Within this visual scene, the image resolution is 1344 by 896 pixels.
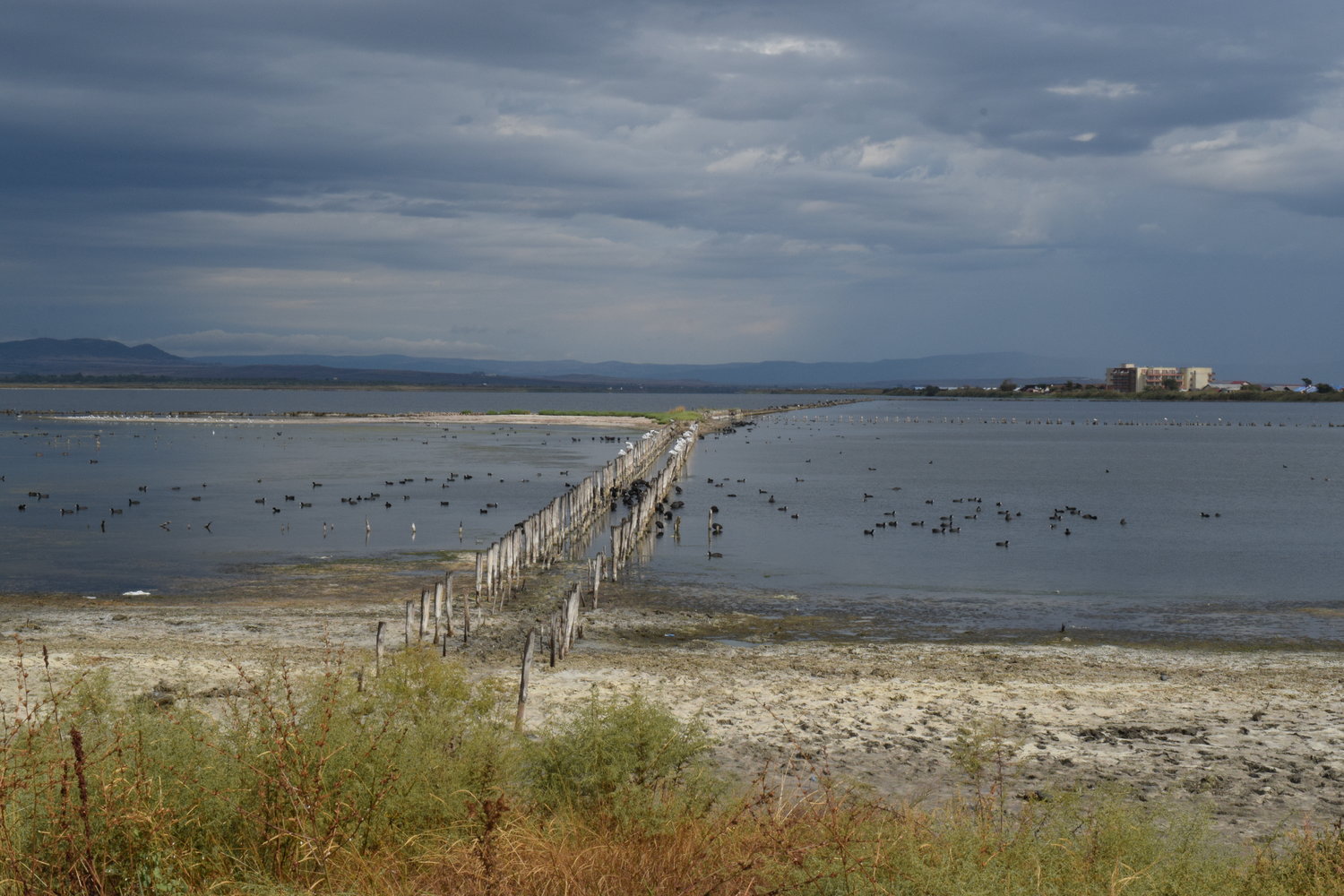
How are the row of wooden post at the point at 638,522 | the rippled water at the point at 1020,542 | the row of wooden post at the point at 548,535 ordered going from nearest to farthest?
1. the row of wooden post at the point at 548,535
2. the rippled water at the point at 1020,542
3. the row of wooden post at the point at 638,522

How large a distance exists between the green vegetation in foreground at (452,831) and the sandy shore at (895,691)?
266 cm

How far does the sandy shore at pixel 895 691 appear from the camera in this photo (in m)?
12.2

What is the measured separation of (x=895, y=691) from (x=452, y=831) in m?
10.0

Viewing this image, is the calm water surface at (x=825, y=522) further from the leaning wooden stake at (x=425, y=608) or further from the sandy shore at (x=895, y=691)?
the leaning wooden stake at (x=425, y=608)

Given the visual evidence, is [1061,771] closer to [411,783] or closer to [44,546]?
[411,783]

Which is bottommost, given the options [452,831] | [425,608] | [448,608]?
[448,608]

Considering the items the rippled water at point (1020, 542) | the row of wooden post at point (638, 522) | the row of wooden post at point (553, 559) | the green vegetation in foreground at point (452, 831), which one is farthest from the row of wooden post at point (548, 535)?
the green vegetation in foreground at point (452, 831)

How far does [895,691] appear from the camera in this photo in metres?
16.0

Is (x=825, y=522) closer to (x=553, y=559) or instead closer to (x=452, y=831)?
(x=553, y=559)

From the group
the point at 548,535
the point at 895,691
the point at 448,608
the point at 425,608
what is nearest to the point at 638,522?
the point at 548,535

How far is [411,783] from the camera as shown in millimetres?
7371

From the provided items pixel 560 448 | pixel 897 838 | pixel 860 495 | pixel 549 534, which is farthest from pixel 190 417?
pixel 897 838

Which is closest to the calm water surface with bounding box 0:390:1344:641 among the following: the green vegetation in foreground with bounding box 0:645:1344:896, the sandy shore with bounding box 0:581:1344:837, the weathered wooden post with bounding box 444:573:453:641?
the sandy shore with bounding box 0:581:1344:837

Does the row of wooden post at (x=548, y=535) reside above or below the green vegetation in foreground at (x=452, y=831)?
below
